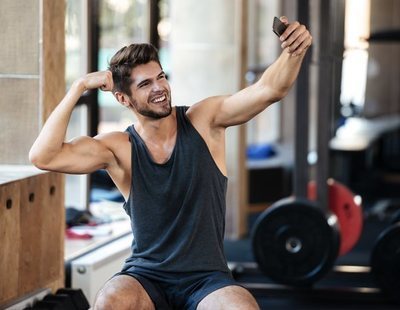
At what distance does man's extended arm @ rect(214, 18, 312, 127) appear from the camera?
8.08 feet

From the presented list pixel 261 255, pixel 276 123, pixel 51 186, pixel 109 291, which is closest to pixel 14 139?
pixel 51 186

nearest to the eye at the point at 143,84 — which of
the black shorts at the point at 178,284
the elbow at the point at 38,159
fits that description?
the elbow at the point at 38,159

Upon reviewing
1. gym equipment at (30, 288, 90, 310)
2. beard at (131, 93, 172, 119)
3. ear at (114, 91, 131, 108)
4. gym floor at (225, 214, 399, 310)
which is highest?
ear at (114, 91, 131, 108)

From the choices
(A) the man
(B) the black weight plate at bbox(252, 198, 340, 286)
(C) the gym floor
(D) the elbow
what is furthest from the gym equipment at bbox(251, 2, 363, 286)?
(D) the elbow

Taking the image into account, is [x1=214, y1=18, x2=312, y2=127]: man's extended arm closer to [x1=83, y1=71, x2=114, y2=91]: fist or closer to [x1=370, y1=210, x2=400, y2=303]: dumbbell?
[x1=83, y1=71, x2=114, y2=91]: fist

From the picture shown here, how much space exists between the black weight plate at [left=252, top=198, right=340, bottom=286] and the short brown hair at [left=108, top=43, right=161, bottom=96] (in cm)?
210

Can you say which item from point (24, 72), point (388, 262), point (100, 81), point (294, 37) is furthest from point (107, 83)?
point (388, 262)

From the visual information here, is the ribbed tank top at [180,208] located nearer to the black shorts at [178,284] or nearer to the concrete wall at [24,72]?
the black shorts at [178,284]

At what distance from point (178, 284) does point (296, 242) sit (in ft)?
6.71

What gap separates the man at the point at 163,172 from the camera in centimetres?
261

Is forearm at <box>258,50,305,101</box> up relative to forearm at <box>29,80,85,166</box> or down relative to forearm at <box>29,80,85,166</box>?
up

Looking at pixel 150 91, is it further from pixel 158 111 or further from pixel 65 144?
pixel 65 144

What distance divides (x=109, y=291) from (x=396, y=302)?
2.35 m

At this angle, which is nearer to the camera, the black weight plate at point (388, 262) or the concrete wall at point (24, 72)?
the concrete wall at point (24, 72)
